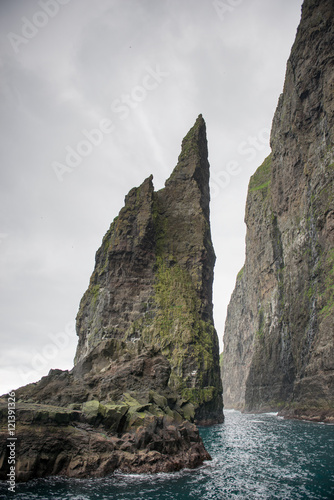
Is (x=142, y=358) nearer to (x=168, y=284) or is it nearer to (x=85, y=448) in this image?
(x=85, y=448)

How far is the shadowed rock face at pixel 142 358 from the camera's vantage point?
2247 centimetres

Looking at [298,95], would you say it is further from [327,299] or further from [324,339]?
[324,339]

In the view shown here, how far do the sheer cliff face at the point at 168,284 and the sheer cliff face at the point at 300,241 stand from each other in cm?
1770

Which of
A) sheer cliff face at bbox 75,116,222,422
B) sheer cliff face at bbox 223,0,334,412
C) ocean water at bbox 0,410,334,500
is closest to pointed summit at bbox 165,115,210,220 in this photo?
sheer cliff face at bbox 75,116,222,422

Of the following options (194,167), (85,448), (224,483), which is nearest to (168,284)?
(194,167)

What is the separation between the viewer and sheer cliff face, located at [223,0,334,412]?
58344mm

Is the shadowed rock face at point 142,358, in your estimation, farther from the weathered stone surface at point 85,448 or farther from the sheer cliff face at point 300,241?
the sheer cliff face at point 300,241

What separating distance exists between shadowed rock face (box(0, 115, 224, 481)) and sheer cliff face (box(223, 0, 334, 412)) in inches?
696

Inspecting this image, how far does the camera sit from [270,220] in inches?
3979

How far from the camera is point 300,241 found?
242ft

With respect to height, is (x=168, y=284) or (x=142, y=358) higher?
(x=168, y=284)

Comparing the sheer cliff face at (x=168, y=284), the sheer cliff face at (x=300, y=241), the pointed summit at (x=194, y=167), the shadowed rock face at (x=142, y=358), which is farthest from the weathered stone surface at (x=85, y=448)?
the pointed summit at (x=194, y=167)

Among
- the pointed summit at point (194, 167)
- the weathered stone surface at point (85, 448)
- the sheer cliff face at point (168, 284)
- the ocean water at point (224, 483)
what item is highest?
the pointed summit at point (194, 167)

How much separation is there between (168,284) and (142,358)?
32.4m
